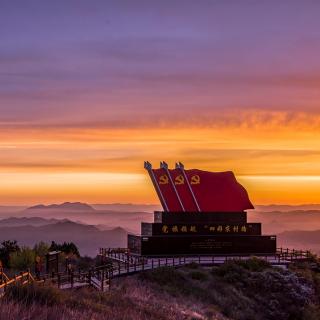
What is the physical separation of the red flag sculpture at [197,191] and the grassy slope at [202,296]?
8.55 meters

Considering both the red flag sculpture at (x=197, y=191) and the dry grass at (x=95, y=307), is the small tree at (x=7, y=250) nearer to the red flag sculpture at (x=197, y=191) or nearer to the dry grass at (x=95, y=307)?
the red flag sculpture at (x=197, y=191)

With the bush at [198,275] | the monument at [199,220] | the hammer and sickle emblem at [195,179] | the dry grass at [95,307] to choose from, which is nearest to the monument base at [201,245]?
the monument at [199,220]

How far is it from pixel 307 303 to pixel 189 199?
17.0m

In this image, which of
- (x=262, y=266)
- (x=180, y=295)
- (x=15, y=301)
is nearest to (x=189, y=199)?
(x=262, y=266)

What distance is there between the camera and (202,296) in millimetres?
43781

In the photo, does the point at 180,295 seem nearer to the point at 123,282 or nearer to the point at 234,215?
the point at 123,282

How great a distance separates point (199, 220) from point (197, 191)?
3.39 metres

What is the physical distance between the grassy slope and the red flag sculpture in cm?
855

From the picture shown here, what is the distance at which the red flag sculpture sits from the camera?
61.9 meters

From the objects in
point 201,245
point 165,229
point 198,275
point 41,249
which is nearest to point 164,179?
point 165,229

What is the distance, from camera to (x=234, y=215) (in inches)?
2402

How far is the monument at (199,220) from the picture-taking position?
58.7m

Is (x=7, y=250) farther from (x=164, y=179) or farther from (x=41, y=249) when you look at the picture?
(x=164, y=179)

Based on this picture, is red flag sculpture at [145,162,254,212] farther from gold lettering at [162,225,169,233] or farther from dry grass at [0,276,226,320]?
dry grass at [0,276,226,320]
